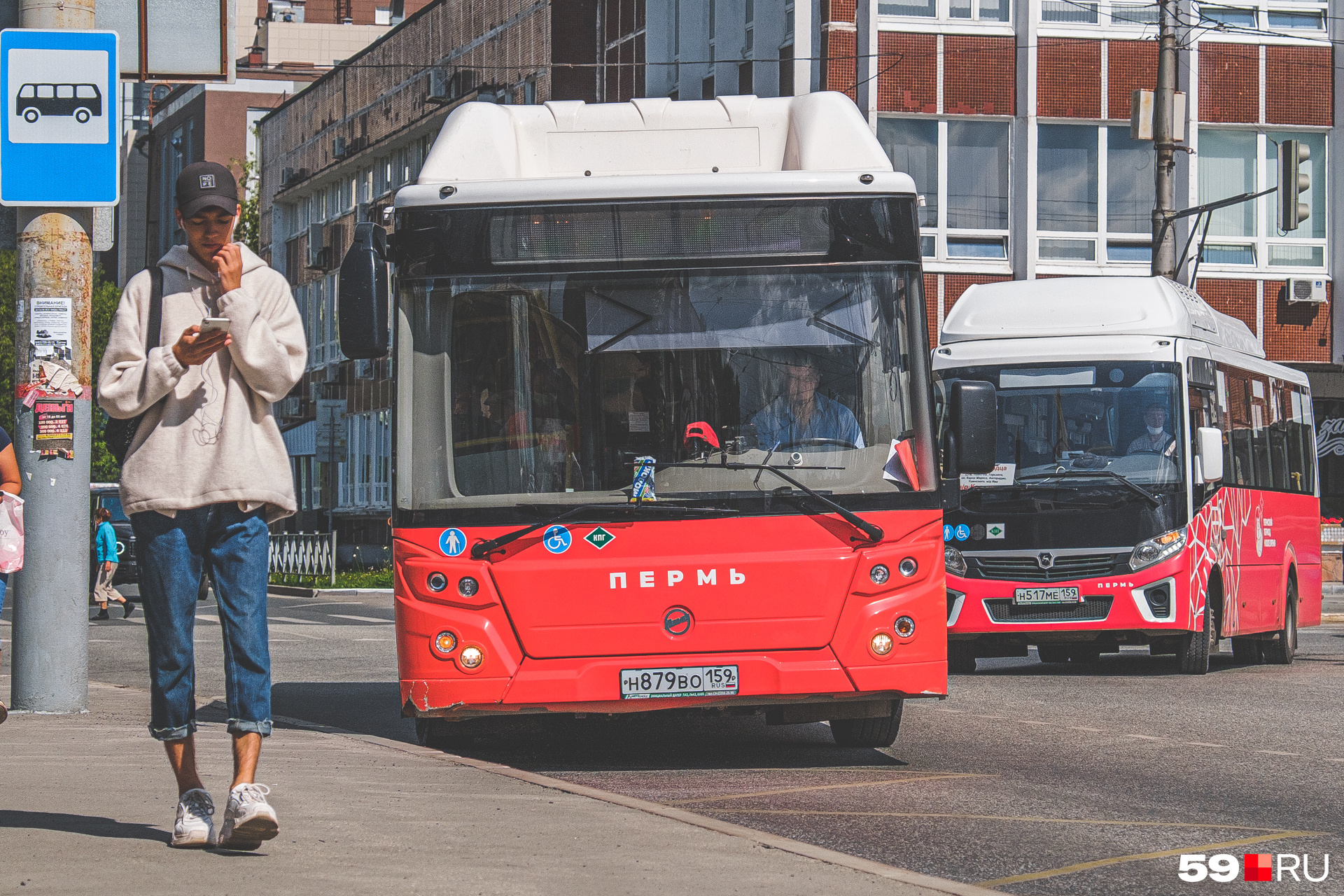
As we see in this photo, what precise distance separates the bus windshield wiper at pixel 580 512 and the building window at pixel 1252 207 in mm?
29091

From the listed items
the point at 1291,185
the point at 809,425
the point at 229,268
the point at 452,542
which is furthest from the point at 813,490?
the point at 1291,185

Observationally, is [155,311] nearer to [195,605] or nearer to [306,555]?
[195,605]

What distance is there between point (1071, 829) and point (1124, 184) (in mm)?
30123

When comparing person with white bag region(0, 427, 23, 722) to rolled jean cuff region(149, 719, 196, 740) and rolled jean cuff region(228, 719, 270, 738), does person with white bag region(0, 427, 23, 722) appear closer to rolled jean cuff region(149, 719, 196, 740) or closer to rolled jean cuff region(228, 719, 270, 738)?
rolled jean cuff region(149, 719, 196, 740)

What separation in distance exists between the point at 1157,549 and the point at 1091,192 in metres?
21.2

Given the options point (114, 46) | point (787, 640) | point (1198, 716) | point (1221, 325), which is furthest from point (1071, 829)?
point (1221, 325)

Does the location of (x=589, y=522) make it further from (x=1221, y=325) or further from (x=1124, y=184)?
(x=1124, y=184)

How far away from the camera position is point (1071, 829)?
7895mm

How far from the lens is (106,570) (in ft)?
93.1

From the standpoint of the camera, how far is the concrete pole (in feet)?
35.6

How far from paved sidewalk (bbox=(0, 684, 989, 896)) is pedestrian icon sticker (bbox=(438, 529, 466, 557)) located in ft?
3.52


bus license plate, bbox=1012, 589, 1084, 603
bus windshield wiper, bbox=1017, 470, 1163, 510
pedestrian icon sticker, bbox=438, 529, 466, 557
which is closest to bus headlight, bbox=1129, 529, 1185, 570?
bus windshield wiper, bbox=1017, 470, 1163, 510

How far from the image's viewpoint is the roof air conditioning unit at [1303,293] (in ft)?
119

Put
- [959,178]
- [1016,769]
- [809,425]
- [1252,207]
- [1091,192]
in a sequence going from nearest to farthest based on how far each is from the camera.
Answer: [809,425]
[1016,769]
[959,178]
[1091,192]
[1252,207]
